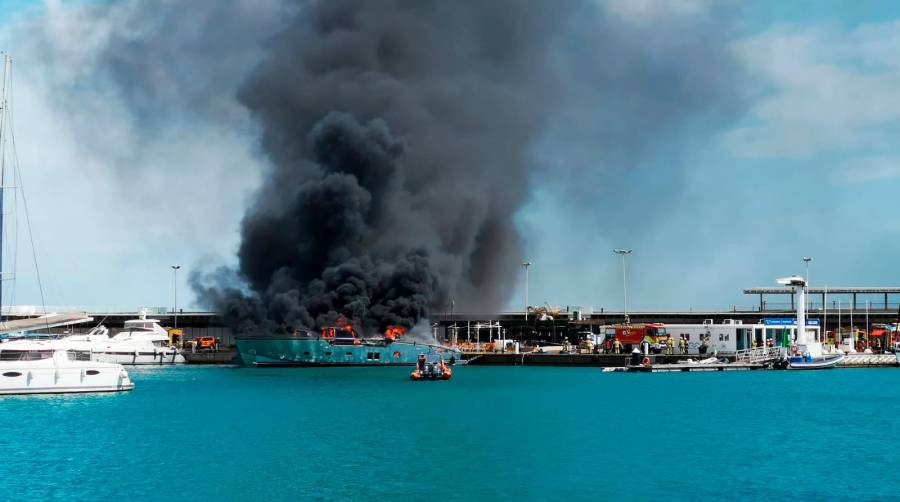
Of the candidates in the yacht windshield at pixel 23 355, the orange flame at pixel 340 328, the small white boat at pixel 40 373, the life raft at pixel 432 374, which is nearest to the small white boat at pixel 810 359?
the life raft at pixel 432 374

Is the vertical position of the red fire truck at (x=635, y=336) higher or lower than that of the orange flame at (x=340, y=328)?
lower

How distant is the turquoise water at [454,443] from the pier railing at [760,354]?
99.6ft

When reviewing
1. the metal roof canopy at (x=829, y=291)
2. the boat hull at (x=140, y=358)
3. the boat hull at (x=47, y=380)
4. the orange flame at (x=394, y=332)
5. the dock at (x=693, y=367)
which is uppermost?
the metal roof canopy at (x=829, y=291)

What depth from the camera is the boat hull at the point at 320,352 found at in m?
121

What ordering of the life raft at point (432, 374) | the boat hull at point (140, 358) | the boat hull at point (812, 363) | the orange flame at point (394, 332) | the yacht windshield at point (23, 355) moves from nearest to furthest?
1. the yacht windshield at point (23, 355)
2. the life raft at point (432, 374)
3. the boat hull at point (812, 363)
4. the boat hull at point (140, 358)
5. the orange flame at point (394, 332)

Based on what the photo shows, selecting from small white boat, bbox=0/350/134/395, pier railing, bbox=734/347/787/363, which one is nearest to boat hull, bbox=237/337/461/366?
pier railing, bbox=734/347/787/363

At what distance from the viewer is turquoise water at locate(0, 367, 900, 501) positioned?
1510 inches

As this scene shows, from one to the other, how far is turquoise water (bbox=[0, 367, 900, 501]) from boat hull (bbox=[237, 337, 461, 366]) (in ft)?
119

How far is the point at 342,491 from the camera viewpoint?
37.4 m

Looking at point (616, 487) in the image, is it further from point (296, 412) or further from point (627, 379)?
point (627, 379)

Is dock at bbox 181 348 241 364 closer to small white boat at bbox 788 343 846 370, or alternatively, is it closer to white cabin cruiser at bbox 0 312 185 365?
white cabin cruiser at bbox 0 312 185 365

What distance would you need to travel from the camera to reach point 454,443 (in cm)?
4947

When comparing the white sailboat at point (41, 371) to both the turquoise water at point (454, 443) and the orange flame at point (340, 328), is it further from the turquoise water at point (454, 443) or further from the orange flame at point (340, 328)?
the orange flame at point (340, 328)

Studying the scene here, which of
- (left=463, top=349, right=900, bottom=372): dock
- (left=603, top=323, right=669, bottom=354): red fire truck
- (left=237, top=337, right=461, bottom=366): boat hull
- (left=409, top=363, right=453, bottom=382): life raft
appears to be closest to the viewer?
(left=409, top=363, right=453, bottom=382): life raft
